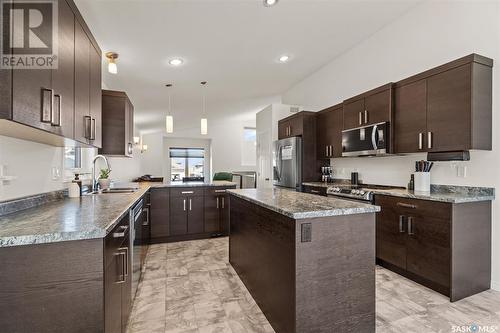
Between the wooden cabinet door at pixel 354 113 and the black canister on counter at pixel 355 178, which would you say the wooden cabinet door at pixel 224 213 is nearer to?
the black canister on counter at pixel 355 178

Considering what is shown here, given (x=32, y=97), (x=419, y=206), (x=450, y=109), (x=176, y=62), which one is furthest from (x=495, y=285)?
(x=176, y=62)

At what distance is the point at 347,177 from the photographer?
4.23m

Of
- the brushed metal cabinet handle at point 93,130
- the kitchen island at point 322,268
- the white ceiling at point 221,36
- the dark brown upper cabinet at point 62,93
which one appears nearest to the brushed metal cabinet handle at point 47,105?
the dark brown upper cabinet at point 62,93

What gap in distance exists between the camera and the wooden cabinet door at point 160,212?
12.9 feet

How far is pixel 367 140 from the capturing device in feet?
10.9

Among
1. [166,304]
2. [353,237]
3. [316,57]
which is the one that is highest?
[316,57]

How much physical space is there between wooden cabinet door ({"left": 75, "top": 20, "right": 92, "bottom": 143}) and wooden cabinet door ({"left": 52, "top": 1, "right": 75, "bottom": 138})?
3.0 inches

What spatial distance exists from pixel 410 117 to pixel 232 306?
2718mm

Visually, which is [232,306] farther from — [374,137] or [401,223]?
[374,137]

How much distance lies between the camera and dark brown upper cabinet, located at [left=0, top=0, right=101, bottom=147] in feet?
3.53

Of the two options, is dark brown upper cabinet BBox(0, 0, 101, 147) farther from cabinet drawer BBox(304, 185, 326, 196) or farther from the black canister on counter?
the black canister on counter

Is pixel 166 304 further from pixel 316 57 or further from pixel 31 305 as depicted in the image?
pixel 316 57

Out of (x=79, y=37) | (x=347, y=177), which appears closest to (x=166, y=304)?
(x=79, y=37)

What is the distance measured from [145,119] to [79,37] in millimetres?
5506
